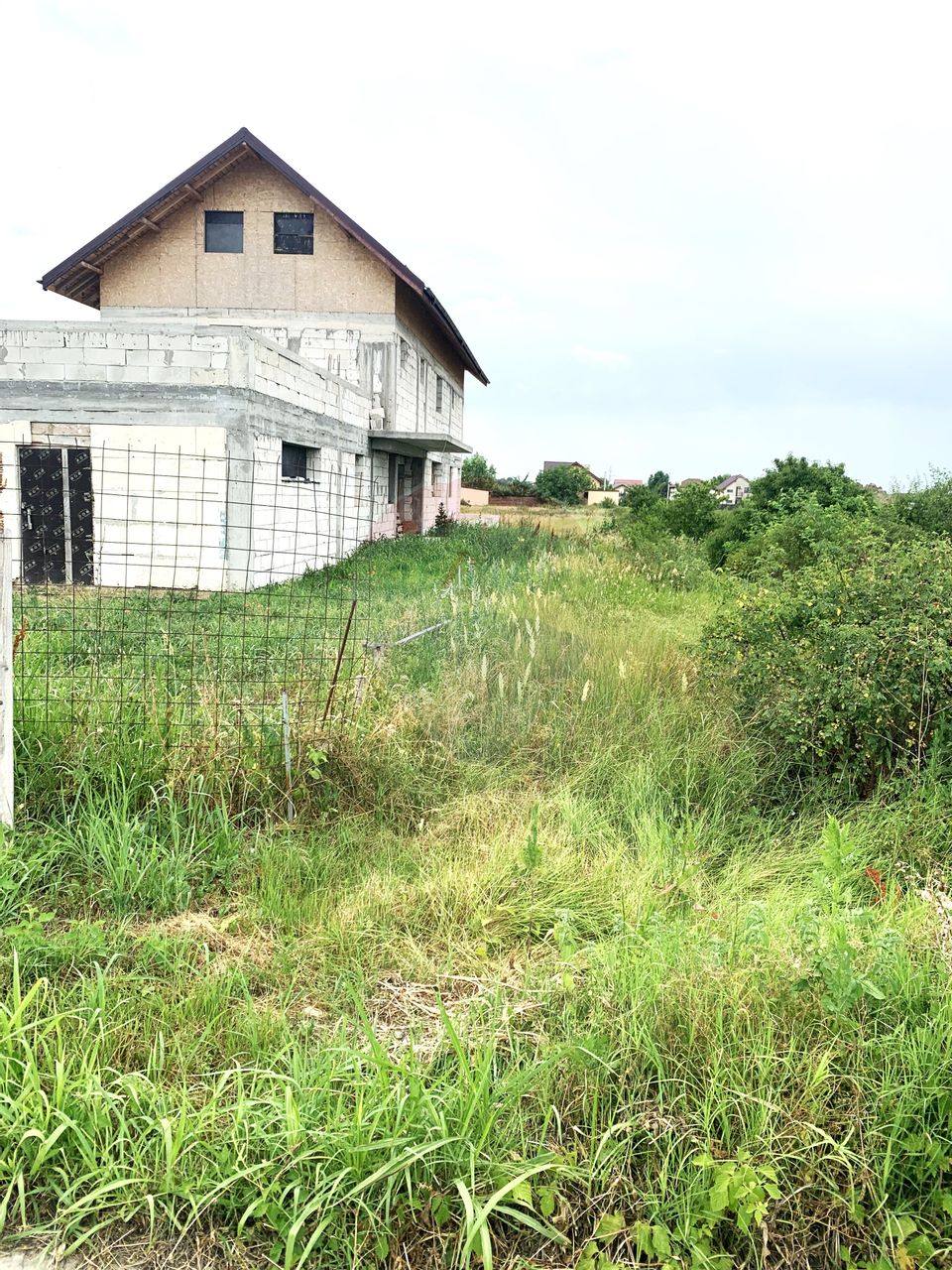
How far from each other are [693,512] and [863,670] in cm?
1802

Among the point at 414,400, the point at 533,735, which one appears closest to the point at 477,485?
the point at 414,400

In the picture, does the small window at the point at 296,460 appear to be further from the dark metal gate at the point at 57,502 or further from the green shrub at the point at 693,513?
the green shrub at the point at 693,513

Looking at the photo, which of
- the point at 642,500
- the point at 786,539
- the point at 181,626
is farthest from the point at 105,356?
the point at 642,500

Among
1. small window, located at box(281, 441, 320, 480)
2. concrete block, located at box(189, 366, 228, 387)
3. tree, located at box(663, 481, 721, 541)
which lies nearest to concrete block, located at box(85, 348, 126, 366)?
concrete block, located at box(189, 366, 228, 387)

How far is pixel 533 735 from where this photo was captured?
16.9 feet

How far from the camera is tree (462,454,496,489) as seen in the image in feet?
204

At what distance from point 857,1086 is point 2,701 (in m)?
3.55

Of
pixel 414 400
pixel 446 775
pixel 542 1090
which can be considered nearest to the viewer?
pixel 542 1090

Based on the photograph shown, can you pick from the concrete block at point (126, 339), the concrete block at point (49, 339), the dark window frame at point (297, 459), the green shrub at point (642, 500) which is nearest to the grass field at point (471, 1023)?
the concrete block at point (126, 339)

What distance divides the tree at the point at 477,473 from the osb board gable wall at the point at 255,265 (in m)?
43.8

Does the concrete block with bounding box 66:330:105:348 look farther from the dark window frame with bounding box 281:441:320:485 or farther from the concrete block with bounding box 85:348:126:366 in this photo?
the dark window frame with bounding box 281:441:320:485

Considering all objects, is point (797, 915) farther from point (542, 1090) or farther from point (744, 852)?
point (542, 1090)

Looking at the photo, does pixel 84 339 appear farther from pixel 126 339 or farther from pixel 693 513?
pixel 693 513

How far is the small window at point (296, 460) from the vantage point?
13859 millimetres
